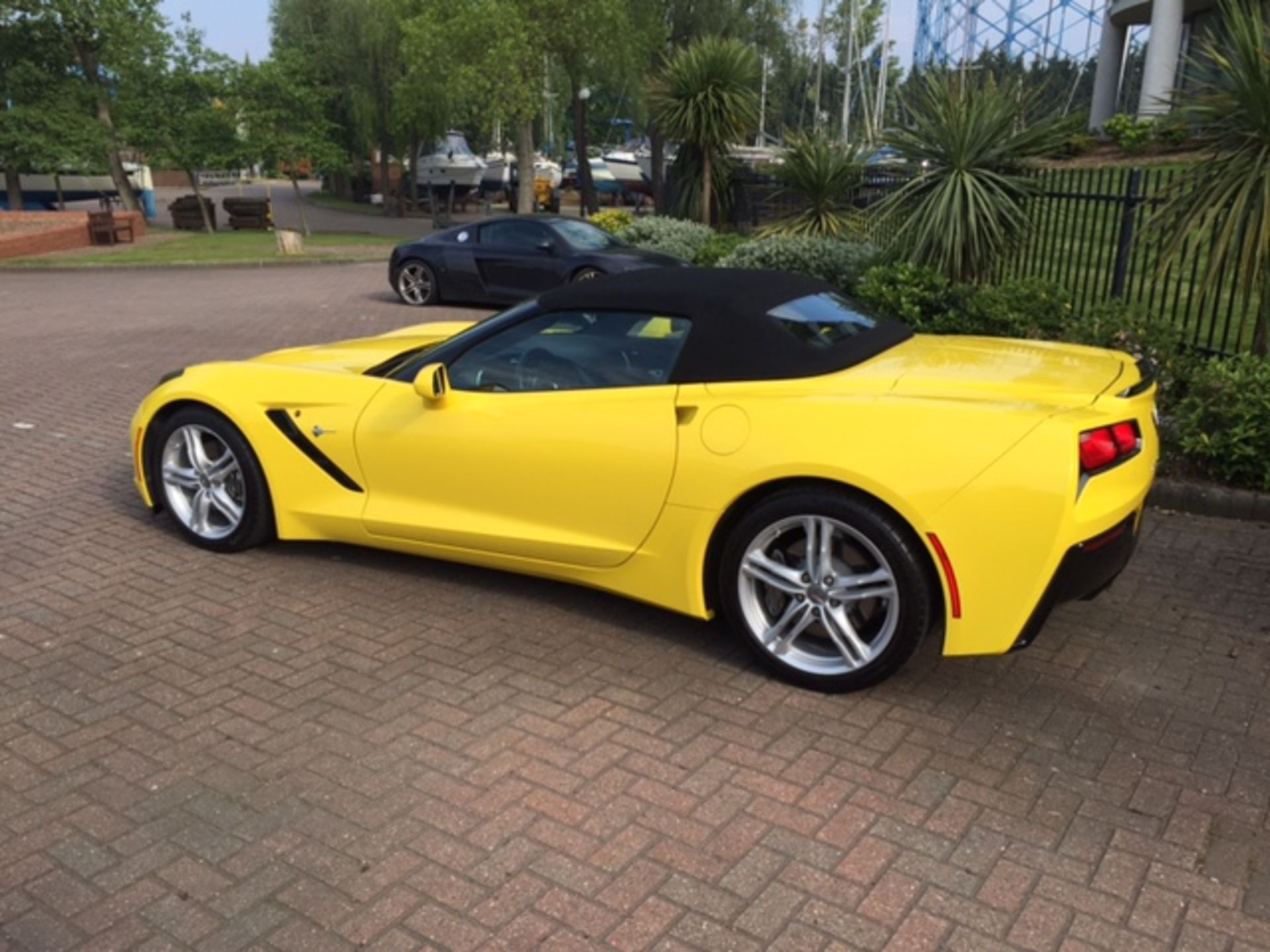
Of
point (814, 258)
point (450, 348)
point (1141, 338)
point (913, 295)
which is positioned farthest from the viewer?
point (814, 258)

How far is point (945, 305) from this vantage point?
829cm

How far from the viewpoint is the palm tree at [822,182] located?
1231 cm

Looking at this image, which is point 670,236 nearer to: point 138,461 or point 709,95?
point 709,95

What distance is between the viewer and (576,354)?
4.34 m

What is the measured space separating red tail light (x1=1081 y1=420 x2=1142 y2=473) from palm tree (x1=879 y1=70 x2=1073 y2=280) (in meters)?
5.34

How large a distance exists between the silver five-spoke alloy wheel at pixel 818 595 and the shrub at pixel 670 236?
1062 cm

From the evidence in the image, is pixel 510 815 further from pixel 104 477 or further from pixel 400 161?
pixel 400 161

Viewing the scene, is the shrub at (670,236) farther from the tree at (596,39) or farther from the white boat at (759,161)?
the tree at (596,39)

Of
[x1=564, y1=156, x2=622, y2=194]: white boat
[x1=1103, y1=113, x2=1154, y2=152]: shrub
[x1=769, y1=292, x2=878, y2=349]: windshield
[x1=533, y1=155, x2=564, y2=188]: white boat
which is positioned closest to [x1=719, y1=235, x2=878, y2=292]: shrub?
[x1=769, y1=292, x2=878, y2=349]: windshield

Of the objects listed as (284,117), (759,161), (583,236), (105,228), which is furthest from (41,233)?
(759,161)

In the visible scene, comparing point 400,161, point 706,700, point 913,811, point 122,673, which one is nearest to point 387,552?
point 122,673

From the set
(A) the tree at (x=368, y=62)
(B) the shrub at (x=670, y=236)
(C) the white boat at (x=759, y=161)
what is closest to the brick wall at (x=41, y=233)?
(A) the tree at (x=368, y=62)

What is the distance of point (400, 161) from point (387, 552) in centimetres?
3669

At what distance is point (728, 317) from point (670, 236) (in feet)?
36.2
